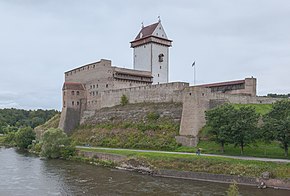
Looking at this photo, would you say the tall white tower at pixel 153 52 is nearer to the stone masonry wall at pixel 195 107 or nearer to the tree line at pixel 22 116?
the stone masonry wall at pixel 195 107

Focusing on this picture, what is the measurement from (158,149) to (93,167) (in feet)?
23.5

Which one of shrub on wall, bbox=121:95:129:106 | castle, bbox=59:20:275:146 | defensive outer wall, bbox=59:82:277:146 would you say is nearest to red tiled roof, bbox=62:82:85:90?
castle, bbox=59:20:275:146

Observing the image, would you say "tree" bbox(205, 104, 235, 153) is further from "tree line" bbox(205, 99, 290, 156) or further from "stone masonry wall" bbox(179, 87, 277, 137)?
"stone masonry wall" bbox(179, 87, 277, 137)

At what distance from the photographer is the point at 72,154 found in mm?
40625

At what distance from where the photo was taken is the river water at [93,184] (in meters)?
23.3

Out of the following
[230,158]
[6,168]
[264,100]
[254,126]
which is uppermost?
[264,100]

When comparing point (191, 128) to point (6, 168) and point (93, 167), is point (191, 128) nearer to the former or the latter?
point (93, 167)

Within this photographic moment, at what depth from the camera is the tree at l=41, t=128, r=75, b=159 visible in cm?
4078

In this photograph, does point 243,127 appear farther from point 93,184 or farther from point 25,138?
point 25,138

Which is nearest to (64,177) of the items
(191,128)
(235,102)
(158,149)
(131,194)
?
(131,194)

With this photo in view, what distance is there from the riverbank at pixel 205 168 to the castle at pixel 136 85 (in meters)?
11.4

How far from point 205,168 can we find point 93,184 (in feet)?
28.3

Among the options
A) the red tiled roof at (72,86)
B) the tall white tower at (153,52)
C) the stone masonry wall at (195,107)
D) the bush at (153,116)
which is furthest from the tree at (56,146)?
the tall white tower at (153,52)

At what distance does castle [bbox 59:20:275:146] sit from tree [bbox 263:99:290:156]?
9.75 metres
